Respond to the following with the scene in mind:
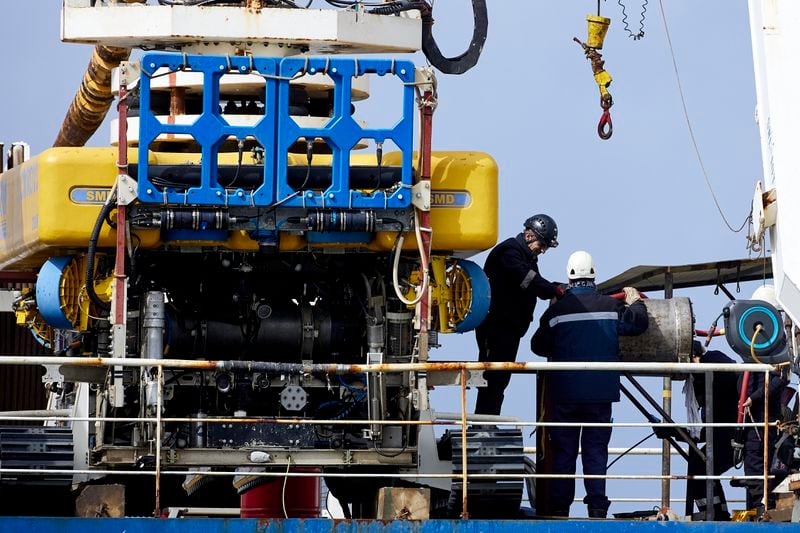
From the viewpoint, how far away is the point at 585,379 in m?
15.4

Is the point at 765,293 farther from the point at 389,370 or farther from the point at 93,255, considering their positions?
the point at 93,255

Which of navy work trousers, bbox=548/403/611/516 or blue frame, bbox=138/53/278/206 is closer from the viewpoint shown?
blue frame, bbox=138/53/278/206

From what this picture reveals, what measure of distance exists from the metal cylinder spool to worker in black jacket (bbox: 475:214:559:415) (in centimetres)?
85

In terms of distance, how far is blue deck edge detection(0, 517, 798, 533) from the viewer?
13328 millimetres

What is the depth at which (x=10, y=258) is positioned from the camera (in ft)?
53.3

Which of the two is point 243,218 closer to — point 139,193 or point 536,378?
point 139,193

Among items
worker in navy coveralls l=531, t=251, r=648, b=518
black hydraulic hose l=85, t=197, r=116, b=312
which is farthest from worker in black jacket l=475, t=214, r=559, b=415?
black hydraulic hose l=85, t=197, r=116, b=312

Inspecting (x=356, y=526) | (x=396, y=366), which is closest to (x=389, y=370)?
(x=396, y=366)

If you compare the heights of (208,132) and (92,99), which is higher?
(92,99)

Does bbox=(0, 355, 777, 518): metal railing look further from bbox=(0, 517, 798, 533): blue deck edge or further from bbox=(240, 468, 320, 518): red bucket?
bbox=(240, 468, 320, 518): red bucket

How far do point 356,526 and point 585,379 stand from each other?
285 centimetres

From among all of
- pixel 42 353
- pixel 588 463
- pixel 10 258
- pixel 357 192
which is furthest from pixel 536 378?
pixel 42 353

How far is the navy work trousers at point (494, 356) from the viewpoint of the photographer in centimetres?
1675

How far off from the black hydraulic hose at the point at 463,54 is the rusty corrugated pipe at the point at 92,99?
3874 mm
